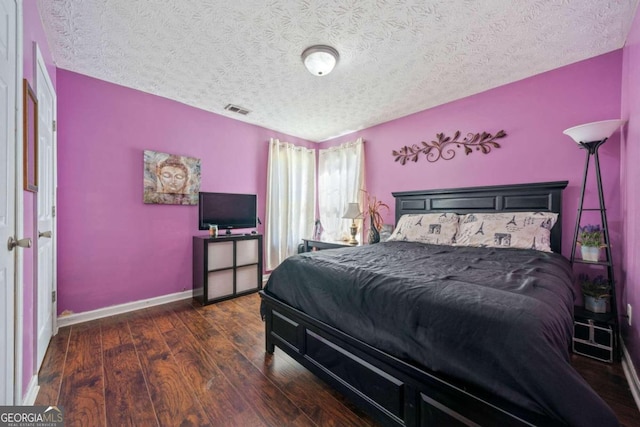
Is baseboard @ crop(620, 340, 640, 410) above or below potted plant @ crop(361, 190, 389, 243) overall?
below

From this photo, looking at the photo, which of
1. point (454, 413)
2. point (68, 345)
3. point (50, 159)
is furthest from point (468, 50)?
point (68, 345)

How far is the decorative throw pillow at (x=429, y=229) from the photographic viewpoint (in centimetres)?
277

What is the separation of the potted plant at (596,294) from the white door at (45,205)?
4007mm

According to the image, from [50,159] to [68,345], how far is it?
158cm

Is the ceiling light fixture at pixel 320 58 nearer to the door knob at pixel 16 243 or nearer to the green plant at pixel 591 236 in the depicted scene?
the door knob at pixel 16 243

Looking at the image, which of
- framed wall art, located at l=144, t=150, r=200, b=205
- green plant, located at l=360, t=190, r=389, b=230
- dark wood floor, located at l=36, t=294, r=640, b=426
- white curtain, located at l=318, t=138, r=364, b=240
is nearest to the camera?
dark wood floor, located at l=36, t=294, r=640, b=426

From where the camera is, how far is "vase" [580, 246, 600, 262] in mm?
2076

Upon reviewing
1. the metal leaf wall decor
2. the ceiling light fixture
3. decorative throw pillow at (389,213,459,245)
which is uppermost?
the ceiling light fixture

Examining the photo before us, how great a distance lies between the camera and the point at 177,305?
10.1ft

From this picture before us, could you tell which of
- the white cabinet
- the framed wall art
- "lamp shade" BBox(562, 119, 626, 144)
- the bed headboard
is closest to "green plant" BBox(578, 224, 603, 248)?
the bed headboard

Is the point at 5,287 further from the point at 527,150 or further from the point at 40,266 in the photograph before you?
the point at 527,150

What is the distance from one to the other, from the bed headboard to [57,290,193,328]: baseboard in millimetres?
3020

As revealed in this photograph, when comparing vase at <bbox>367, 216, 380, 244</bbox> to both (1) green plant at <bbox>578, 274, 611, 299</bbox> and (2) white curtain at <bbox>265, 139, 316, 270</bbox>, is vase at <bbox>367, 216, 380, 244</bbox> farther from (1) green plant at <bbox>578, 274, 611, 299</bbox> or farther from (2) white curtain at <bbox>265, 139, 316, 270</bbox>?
(1) green plant at <bbox>578, 274, 611, 299</bbox>

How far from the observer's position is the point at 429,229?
9.53 ft
